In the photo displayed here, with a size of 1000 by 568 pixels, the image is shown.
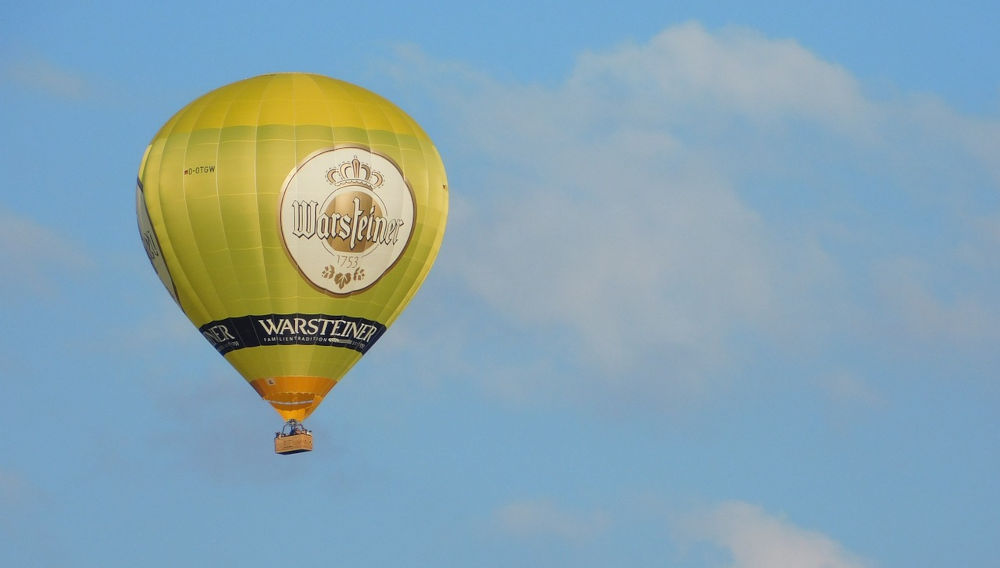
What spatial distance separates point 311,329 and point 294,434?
3.13 m

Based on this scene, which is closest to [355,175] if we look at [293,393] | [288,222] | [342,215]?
[342,215]

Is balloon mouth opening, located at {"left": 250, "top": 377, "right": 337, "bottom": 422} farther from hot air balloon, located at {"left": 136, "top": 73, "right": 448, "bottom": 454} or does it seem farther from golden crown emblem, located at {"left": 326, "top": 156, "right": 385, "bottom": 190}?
golden crown emblem, located at {"left": 326, "top": 156, "right": 385, "bottom": 190}

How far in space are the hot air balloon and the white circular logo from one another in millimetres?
28

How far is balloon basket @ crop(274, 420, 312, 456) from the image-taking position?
10481 centimetres

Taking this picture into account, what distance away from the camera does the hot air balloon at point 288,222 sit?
103 meters

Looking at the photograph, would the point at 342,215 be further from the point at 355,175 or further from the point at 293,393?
the point at 293,393

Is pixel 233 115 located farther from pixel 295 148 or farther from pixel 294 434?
pixel 294 434

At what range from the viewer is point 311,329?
104 m

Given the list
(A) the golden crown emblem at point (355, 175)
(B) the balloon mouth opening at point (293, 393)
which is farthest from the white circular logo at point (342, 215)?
(B) the balloon mouth opening at point (293, 393)

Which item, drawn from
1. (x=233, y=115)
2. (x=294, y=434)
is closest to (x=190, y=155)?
(x=233, y=115)

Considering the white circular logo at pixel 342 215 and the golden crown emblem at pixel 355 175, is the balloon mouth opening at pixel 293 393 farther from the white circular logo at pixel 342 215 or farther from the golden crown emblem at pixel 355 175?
the golden crown emblem at pixel 355 175

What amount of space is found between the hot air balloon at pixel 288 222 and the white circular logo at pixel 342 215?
28mm

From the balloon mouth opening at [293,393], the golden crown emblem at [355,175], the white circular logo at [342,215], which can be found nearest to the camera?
the white circular logo at [342,215]

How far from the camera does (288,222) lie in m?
103
